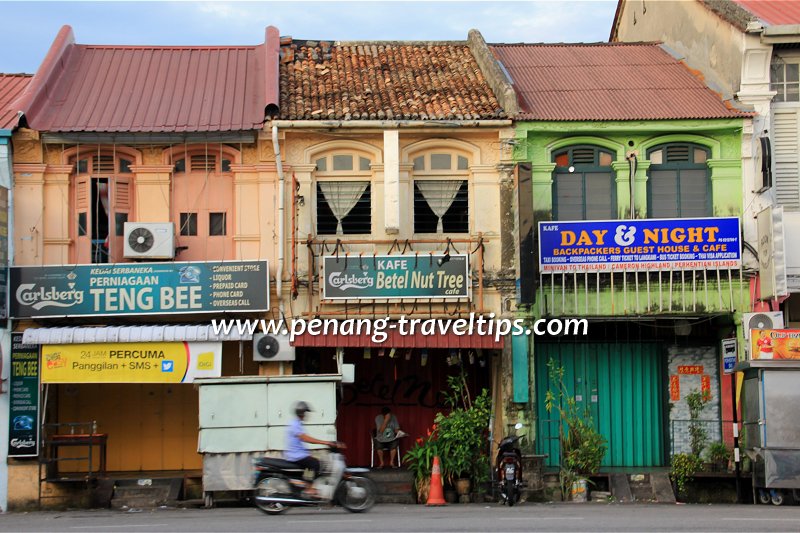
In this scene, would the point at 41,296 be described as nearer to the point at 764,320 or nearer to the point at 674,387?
the point at 674,387

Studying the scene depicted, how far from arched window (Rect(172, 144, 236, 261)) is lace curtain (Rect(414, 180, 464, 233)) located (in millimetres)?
3734

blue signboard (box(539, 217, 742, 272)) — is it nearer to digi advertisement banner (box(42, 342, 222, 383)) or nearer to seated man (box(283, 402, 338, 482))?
digi advertisement banner (box(42, 342, 222, 383))

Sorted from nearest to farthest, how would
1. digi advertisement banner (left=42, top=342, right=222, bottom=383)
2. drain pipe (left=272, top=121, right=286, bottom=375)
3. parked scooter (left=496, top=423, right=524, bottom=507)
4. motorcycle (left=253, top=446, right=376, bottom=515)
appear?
motorcycle (left=253, top=446, right=376, bottom=515)
parked scooter (left=496, top=423, right=524, bottom=507)
digi advertisement banner (left=42, top=342, right=222, bottom=383)
drain pipe (left=272, top=121, right=286, bottom=375)

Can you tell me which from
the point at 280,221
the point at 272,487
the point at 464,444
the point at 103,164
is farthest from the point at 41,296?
the point at 464,444

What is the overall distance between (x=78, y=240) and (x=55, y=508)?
4.99 meters

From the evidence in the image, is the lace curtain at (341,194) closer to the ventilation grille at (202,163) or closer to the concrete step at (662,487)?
the ventilation grille at (202,163)

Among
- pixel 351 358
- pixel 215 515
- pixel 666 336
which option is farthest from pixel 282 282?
pixel 666 336

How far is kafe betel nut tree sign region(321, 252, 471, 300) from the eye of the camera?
21.5 meters

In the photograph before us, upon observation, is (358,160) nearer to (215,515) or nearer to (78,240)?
(78,240)

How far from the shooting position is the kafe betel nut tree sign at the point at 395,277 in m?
21.5

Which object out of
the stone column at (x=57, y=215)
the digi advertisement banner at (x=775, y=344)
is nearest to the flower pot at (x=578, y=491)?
the digi advertisement banner at (x=775, y=344)

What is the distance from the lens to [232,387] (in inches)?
784

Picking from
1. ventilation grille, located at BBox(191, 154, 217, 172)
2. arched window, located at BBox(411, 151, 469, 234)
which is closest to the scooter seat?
arched window, located at BBox(411, 151, 469, 234)

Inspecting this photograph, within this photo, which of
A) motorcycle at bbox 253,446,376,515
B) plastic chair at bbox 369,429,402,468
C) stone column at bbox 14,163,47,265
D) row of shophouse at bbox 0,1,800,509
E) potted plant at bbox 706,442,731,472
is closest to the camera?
motorcycle at bbox 253,446,376,515
